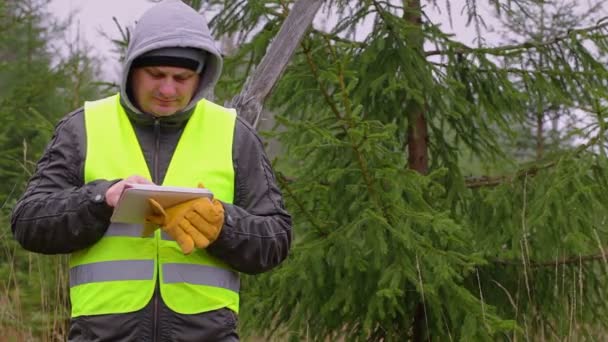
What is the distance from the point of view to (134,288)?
8.52ft

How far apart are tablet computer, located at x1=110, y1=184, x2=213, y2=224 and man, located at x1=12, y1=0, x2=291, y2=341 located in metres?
Result: 0.03

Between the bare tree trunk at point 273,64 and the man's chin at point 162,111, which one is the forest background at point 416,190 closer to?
the bare tree trunk at point 273,64

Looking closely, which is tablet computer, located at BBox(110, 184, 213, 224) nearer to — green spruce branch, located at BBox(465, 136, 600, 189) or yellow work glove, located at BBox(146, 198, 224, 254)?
yellow work glove, located at BBox(146, 198, 224, 254)

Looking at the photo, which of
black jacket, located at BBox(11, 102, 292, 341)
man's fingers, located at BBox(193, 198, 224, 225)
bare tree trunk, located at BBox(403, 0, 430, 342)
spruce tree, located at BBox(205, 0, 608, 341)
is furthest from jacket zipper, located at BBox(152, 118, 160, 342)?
bare tree trunk, located at BBox(403, 0, 430, 342)

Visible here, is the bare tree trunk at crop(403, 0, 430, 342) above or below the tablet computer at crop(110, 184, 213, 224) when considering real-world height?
above

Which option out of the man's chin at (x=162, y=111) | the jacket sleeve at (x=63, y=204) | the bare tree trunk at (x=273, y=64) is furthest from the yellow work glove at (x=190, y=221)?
→ the bare tree trunk at (x=273, y=64)

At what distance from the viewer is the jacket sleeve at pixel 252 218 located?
2.62 meters

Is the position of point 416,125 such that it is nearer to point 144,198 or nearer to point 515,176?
point 515,176

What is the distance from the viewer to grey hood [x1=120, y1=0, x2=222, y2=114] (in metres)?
2.70

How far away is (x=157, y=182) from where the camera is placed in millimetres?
2678

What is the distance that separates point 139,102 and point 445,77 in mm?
4303

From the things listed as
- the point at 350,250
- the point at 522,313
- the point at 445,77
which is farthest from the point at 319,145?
the point at 522,313

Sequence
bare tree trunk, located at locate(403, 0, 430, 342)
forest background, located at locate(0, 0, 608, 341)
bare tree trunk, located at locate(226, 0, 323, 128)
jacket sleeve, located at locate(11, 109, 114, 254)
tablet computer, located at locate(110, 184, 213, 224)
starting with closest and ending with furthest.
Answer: tablet computer, located at locate(110, 184, 213, 224), jacket sleeve, located at locate(11, 109, 114, 254), bare tree trunk, located at locate(226, 0, 323, 128), forest background, located at locate(0, 0, 608, 341), bare tree trunk, located at locate(403, 0, 430, 342)

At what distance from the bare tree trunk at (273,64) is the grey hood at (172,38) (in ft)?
4.80
